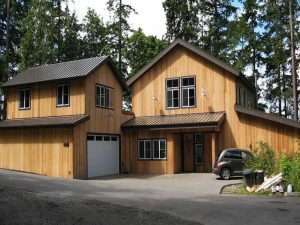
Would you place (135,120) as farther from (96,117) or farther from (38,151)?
(38,151)

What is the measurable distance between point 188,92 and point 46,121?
30.6 feet

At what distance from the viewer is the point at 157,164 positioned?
27.0m

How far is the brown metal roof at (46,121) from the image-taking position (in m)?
23.1

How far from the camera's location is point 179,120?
2652 centimetres

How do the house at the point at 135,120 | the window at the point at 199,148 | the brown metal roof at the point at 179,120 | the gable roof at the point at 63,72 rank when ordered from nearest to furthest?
the house at the point at 135,120, the brown metal roof at the point at 179,120, the gable roof at the point at 63,72, the window at the point at 199,148

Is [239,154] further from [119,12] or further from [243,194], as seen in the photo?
[119,12]

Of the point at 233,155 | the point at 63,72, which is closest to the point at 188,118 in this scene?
the point at 233,155

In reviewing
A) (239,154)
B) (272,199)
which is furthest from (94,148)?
(272,199)

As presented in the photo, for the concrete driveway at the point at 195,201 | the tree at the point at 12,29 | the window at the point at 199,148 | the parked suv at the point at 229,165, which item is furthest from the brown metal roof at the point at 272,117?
the tree at the point at 12,29

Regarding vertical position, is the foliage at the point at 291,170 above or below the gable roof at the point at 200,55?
below

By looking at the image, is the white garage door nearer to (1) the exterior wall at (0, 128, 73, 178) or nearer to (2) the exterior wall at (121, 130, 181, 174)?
(2) the exterior wall at (121, 130, 181, 174)

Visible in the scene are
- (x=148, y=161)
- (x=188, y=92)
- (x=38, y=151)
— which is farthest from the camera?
(x=188, y=92)

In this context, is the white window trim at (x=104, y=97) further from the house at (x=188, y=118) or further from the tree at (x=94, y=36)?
the tree at (x=94, y=36)

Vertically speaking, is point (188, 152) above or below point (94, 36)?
below
